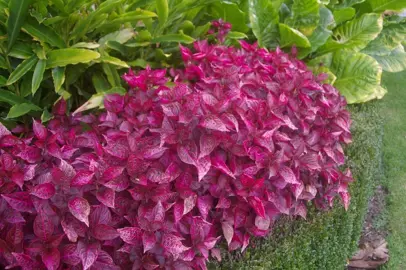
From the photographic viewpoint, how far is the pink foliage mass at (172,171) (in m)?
1.67

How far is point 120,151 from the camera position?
1812 millimetres

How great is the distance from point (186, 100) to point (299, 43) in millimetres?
1524

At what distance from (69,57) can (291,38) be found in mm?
1591

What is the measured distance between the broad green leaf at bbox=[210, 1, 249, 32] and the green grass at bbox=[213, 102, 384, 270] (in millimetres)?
938

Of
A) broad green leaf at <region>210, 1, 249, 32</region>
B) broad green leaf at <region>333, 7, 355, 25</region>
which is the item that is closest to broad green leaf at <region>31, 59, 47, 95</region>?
broad green leaf at <region>210, 1, 249, 32</region>

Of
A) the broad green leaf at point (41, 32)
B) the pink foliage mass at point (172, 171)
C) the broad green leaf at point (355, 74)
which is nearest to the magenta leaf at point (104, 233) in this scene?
the pink foliage mass at point (172, 171)

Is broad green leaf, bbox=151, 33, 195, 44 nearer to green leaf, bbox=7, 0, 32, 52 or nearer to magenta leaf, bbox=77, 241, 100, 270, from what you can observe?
green leaf, bbox=7, 0, 32, 52

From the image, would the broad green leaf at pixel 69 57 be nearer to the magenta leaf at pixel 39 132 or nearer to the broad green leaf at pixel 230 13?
the magenta leaf at pixel 39 132

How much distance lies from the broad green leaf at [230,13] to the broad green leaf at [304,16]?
0.35m

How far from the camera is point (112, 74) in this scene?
2.52m

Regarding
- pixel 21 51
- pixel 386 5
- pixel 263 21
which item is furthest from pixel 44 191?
pixel 386 5

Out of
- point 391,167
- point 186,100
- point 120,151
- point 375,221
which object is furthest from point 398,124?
point 120,151

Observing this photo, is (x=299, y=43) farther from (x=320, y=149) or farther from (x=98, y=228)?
(x=98, y=228)

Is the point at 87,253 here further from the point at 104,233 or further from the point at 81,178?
the point at 81,178
